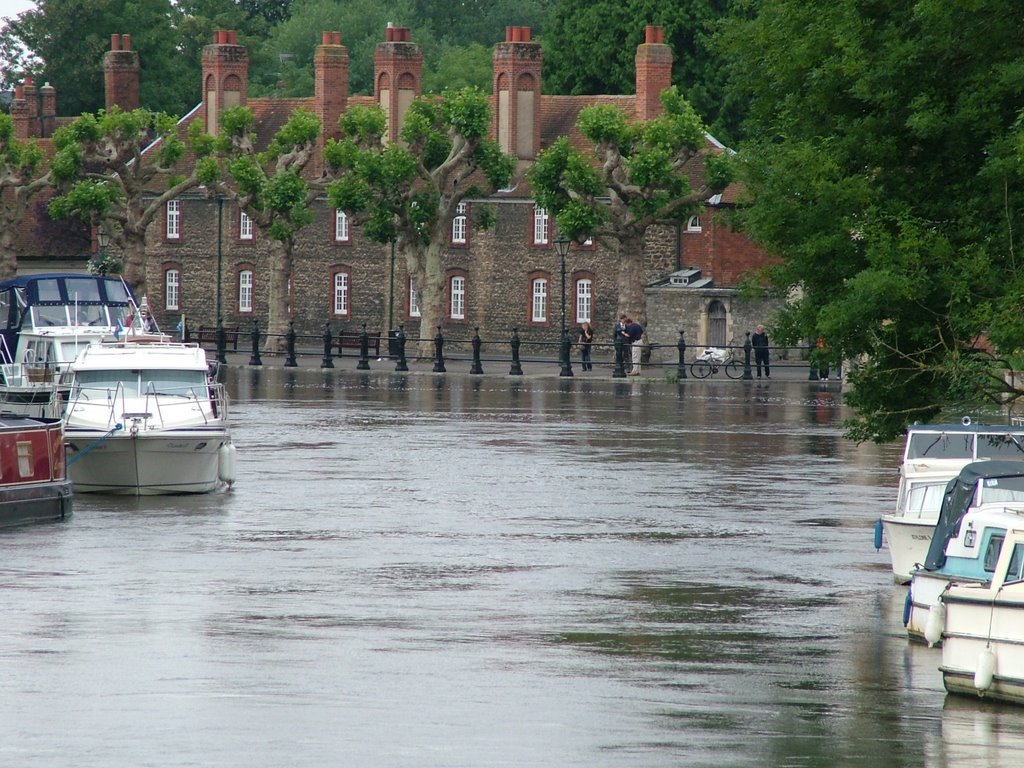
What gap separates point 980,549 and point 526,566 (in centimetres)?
677

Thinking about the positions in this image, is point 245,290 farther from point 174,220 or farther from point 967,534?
point 967,534

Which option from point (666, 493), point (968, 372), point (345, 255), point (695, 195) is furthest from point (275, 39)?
point (968, 372)

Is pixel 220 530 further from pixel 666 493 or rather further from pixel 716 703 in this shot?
pixel 716 703

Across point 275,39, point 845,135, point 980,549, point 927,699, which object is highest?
point 275,39

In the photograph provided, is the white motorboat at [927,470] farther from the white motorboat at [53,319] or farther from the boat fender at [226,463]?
the white motorboat at [53,319]

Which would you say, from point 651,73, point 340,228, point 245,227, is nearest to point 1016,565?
point 651,73

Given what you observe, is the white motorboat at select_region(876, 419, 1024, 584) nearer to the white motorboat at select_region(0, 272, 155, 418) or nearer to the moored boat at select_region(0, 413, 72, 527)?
the moored boat at select_region(0, 413, 72, 527)

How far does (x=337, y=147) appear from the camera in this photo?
63.0 metres

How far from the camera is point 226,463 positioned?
28.2m

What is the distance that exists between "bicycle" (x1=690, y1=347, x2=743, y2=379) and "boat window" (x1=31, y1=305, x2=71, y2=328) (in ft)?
65.6

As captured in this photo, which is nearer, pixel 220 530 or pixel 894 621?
pixel 894 621

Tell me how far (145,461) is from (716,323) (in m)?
38.8

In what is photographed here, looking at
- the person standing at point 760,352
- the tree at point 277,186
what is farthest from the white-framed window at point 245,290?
the person standing at point 760,352

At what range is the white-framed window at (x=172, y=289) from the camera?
3157 inches
